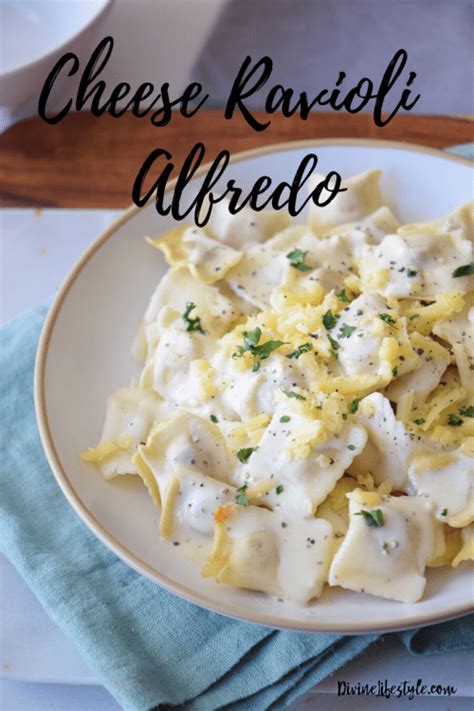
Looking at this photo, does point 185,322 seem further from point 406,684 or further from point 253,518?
point 406,684

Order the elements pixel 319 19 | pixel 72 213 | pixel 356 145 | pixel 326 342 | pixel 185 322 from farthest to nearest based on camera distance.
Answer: pixel 319 19, pixel 72 213, pixel 356 145, pixel 185 322, pixel 326 342

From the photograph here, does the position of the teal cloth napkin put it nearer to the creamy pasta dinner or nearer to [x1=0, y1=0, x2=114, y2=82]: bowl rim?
the creamy pasta dinner

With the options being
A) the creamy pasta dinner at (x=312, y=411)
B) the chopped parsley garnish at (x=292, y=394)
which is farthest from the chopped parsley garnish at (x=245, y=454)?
the chopped parsley garnish at (x=292, y=394)

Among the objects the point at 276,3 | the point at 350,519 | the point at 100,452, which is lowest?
the point at 100,452

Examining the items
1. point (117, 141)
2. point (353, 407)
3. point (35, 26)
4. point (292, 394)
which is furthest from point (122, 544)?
point (35, 26)

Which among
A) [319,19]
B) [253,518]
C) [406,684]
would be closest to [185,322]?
[253,518]

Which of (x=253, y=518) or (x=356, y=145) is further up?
(x=356, y=145)

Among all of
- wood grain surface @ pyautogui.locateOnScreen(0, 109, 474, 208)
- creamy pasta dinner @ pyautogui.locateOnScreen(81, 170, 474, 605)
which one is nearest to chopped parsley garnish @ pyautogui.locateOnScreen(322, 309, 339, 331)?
creamy pasta dinner @ pyautogui.locateOnScreen(81, 170, 474, 605)
